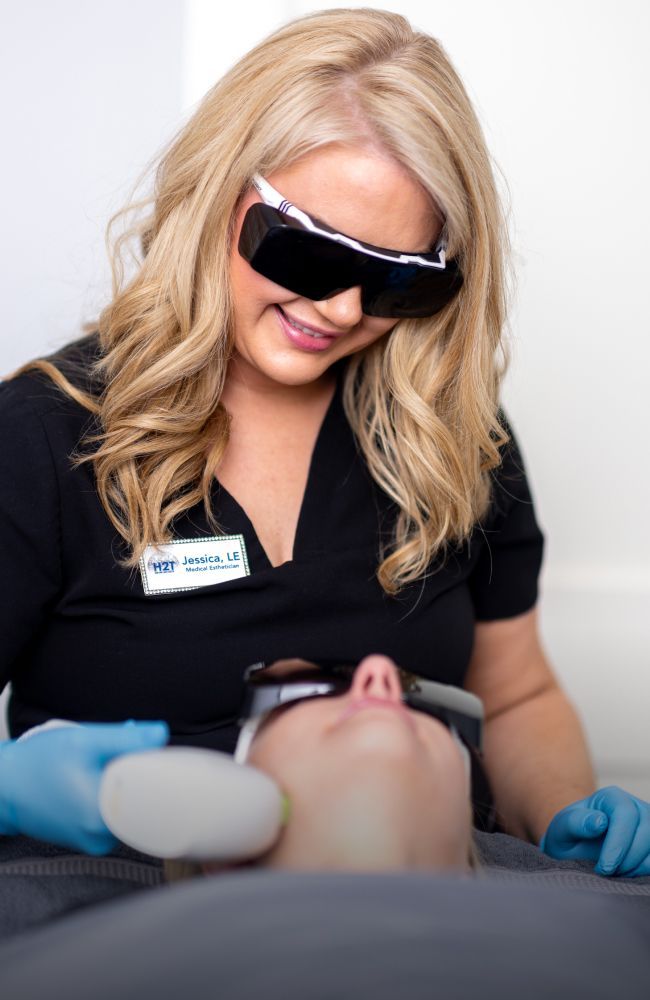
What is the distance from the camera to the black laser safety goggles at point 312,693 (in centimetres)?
99

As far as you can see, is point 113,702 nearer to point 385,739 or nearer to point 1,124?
point 385,739

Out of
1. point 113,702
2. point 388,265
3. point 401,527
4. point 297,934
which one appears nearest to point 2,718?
point 113,702

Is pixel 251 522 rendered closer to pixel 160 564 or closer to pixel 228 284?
pixel 160 564

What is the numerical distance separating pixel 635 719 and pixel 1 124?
1.58 meters

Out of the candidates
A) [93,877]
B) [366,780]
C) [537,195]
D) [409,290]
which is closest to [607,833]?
[366,780]

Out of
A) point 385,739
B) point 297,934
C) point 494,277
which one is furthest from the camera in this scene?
→ point 494,277

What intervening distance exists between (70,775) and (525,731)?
822 millimetres

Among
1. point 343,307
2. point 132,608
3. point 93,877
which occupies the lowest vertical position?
point 93,877

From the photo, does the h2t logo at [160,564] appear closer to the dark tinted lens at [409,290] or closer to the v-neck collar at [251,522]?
the v-neck collar at [251,522]

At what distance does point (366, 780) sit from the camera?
88cm

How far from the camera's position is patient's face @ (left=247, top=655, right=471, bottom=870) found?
87 centimetres

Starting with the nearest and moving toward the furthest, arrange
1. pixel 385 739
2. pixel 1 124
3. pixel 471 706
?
pixel 385 739, pixel 471 706, pixel 1 124

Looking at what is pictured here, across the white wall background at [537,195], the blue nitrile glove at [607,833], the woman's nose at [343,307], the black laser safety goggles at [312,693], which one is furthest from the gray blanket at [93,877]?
the white wall background at [537,195]

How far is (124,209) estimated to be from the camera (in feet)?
4.79
